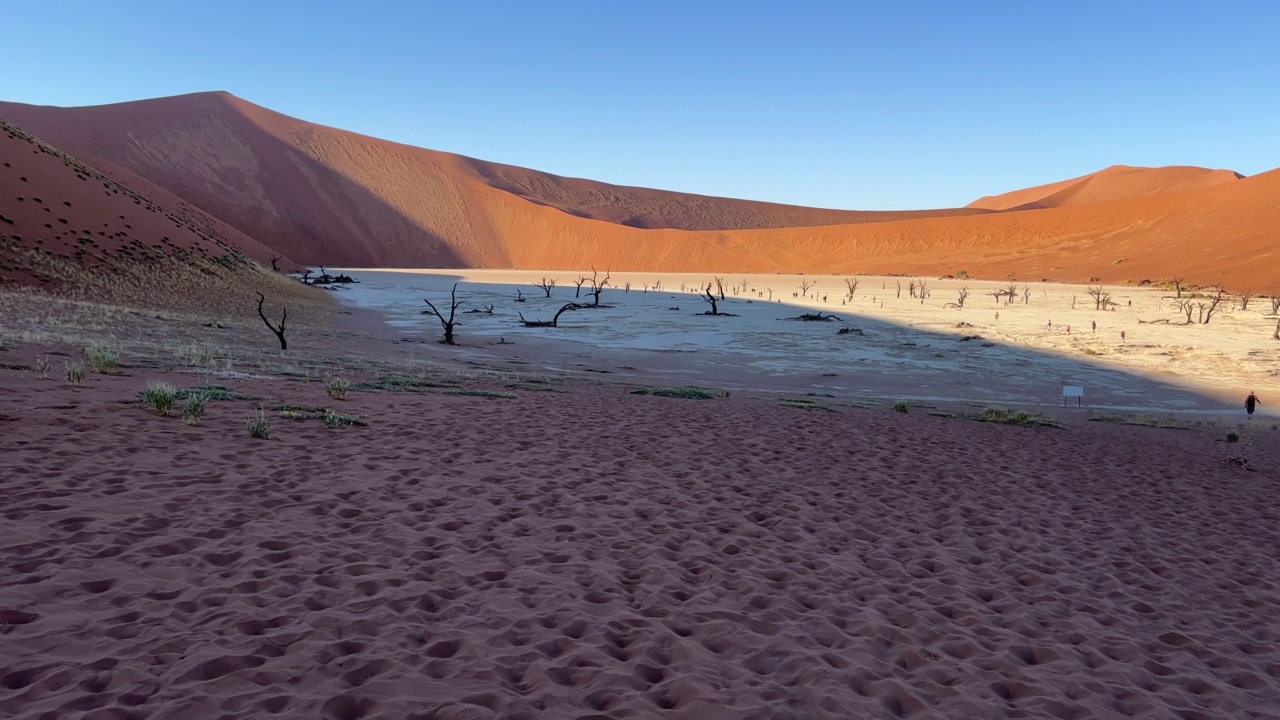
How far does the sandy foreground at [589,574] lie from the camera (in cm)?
369

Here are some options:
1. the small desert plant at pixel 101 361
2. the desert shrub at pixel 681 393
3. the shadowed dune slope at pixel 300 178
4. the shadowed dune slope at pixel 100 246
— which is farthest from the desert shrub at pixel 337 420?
the shadowed dune slope at pixel 300 178

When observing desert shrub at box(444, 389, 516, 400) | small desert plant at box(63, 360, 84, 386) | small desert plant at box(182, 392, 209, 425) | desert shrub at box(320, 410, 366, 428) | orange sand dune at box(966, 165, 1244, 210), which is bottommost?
desert shrub at box(444, 389, 516, 400)

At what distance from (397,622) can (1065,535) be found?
5.86 meters

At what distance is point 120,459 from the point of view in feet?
22.2

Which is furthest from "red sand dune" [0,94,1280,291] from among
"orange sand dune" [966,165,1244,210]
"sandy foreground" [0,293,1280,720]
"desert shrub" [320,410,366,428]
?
"desert shrub" [320,410,366,428]

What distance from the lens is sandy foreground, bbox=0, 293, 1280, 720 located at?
369 cm

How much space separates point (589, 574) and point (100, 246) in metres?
31.1

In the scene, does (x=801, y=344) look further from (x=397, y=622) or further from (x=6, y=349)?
(x=397, y=622)

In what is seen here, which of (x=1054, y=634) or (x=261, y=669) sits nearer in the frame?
(x=261, y=669)

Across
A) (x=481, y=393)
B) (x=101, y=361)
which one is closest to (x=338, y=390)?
(x=481, y=393)

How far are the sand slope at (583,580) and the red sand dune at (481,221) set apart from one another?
60946 millimetres

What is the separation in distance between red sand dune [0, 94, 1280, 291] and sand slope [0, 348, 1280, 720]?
6095 centimetres

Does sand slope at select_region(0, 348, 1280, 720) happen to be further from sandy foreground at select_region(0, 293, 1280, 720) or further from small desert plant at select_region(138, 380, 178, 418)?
small desert plant at select_region(138, 380, 178, 418)

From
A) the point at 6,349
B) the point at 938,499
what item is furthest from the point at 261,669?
the point at 6,349
